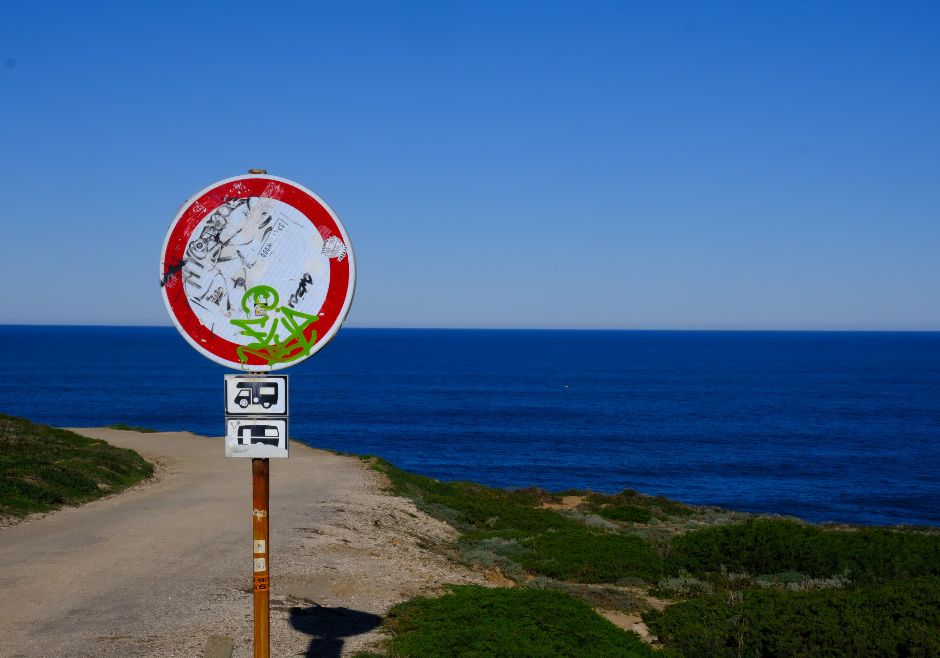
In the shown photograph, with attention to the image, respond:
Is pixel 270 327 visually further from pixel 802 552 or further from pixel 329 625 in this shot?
pixel 802 552

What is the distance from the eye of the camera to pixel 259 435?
4.30 m

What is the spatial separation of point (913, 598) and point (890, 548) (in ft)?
25.2

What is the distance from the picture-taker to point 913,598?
1302 cm

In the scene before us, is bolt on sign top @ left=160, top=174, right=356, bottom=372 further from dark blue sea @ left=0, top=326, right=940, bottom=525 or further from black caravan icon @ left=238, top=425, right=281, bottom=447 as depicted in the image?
dark blue sea @ left=0, top=326, right=940, bottom=525

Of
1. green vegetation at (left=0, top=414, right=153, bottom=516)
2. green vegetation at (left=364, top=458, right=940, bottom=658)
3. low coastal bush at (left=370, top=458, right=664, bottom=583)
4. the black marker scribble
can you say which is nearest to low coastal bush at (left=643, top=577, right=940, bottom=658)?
green vegetation at (left=364, top=458, right=940, bottom=658)

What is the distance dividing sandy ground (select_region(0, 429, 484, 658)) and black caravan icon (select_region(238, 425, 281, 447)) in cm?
606

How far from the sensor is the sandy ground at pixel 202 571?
400 inches

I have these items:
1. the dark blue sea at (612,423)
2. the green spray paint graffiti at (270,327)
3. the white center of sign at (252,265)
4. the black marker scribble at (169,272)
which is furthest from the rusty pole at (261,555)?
the dark blue sea at (612,423)

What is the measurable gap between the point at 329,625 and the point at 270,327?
753 centimetres

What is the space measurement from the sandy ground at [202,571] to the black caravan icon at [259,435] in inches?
238

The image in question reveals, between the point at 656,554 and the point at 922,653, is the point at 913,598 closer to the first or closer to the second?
the point at 922,653

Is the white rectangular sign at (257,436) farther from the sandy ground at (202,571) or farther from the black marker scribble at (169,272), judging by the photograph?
the sandy ground at (202,571)

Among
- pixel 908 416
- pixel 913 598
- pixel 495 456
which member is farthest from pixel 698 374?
pixel 913 598

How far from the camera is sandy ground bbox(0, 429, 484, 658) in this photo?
400 inches
